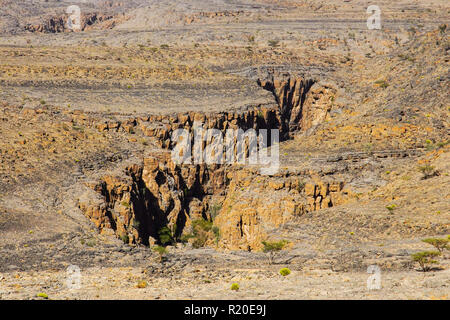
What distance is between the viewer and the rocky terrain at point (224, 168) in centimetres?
2562

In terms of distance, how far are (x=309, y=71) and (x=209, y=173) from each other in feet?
66.8

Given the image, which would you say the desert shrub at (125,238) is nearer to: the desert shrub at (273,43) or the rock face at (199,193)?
the rock face at (199,193)

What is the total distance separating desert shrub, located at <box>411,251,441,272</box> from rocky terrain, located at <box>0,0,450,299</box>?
0.51 metres

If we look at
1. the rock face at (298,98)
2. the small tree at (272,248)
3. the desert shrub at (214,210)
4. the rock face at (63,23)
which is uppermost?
the rock face at (63,23)

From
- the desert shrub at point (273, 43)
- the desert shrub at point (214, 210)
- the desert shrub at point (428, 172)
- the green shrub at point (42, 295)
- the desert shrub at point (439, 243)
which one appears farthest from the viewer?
the desert shrub at point (273, 43)

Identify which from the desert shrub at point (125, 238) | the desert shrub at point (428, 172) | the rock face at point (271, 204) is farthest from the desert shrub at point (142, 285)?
the desert shrub at point (428, 172)

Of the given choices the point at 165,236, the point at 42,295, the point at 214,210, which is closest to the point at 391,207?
the point at 165,236

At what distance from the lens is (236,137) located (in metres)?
50.2

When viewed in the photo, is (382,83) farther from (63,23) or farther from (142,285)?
(63,23)

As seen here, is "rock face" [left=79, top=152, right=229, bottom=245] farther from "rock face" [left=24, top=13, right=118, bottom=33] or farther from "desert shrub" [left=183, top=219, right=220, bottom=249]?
"rock face" [left=24, top=13, right=118, bottom=33]

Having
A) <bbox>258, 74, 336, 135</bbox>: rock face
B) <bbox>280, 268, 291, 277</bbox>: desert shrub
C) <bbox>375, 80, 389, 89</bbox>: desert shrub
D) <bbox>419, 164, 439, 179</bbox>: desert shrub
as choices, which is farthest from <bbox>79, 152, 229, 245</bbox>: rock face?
<bbox>419, 164, 439, 179</bbox>: desert shrub

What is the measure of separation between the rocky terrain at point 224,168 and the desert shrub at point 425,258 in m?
0.51

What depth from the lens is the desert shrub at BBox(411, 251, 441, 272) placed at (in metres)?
23.4
